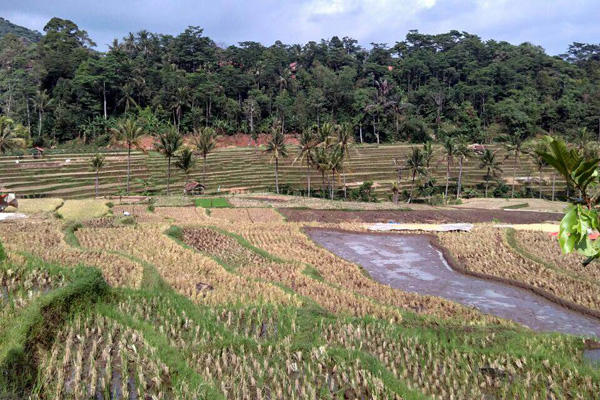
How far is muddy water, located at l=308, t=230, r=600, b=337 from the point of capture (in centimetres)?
1073

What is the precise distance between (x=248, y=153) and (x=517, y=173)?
30782mm

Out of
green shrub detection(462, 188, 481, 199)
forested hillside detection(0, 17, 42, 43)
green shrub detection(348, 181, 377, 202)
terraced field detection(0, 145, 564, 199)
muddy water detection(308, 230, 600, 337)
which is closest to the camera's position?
muddy water detection(308, 230, 600, 337)

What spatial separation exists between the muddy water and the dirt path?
4912 millimetres

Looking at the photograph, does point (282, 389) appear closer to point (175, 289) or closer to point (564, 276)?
point (175, 289)

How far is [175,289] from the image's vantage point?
417 inches

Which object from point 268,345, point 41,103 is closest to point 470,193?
point 268,345

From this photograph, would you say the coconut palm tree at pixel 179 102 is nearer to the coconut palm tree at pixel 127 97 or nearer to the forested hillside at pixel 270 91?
the forested hillside at pixel 270 91

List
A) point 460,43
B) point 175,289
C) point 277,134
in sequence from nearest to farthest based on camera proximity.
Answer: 1. point 175,289
2. point 277,134
3. point 460,43

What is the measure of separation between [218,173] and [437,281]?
35.7 metres

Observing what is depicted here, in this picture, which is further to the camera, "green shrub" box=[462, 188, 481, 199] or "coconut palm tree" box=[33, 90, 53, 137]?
"coconut palm tree" box=[33, 90, 53, 137]

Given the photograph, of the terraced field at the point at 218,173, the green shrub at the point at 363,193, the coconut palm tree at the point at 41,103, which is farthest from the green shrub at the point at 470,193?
the coconut palm tree at the point at 41,103

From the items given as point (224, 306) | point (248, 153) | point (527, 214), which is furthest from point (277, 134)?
point (224, 306)

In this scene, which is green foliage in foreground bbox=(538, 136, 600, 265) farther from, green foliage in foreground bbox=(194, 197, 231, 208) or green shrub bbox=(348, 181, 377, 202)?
green shrub bbox=(348, 181, 377, 202)

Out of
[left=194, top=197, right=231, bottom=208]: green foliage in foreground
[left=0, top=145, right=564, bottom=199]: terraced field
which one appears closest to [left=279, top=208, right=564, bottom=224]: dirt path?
[left=194, top=197, right=231, bottom=208]: green foliage in foreground
